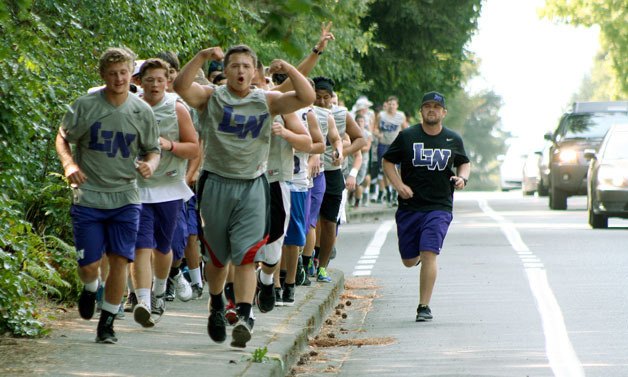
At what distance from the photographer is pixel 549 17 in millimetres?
57344

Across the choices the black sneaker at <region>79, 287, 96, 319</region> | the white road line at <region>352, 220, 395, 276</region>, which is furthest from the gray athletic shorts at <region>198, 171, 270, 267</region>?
the white road line at <region>352, 220, 395, 276</region>

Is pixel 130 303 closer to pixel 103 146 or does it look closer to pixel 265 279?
pixel 265 279

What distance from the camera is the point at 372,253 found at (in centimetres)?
2027

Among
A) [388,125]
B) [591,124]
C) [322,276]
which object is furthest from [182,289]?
[591,124]

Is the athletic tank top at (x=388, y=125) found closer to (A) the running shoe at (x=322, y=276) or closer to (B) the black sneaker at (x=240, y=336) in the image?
(A) the running shoe at (x=322, y=276)

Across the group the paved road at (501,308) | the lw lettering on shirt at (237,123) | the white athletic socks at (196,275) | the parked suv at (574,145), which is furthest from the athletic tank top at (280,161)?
the parked suv at (574,145)

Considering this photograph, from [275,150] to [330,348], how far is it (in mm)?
1620

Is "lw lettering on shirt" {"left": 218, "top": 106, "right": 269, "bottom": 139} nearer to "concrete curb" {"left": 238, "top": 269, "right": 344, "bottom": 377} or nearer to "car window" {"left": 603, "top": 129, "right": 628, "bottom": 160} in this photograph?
"concrete curb" {"left": 238, "top": 269, "right": 344, "bottom": 377}

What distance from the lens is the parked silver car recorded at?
23781 mm

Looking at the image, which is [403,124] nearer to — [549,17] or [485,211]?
[485,211]

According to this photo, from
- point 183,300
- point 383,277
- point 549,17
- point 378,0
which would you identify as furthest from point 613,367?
point 549,17

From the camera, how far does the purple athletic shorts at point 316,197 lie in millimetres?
14289

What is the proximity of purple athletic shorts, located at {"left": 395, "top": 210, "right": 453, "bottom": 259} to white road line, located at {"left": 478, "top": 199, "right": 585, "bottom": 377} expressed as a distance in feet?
3.30

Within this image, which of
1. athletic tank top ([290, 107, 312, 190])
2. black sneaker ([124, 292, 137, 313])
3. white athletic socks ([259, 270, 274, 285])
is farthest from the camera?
athletic tank top ([290, 107, 312, 190])
